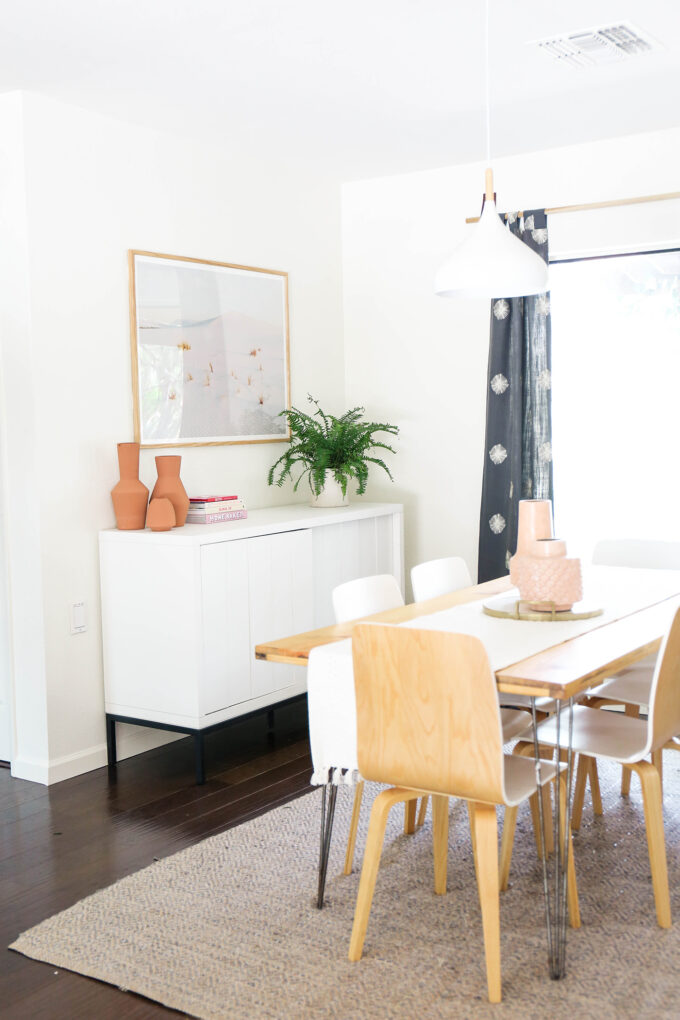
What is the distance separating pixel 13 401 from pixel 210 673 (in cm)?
121

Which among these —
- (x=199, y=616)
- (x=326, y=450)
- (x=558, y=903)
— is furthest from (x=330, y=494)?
(x=558, y=903)

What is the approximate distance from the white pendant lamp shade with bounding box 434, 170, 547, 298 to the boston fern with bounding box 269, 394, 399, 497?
1.99m

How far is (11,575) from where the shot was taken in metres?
3.83

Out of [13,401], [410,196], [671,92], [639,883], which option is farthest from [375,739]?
[410,196]

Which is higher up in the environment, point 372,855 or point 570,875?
point 372,855

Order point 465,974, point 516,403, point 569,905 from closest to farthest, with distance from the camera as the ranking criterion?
point 465,974
point 569,905
point 516,403

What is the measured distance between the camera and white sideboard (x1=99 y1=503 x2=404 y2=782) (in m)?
3.77

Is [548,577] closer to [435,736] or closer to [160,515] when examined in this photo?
[435,736]

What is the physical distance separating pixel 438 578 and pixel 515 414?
142 centimetres

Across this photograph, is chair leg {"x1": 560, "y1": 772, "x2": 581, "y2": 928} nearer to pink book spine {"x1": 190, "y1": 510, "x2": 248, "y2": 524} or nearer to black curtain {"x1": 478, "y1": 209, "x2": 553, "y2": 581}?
pink book spine {"x1": 190, "y1": 510, "x2": 248, "y2": 524}

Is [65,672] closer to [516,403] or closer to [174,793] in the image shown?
[174,793]

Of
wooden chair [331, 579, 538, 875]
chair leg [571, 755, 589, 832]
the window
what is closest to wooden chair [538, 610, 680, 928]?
wooden chair [331, 579, 538, 875]

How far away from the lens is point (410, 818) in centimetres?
322

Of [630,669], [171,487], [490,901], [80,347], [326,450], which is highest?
[80,347]
